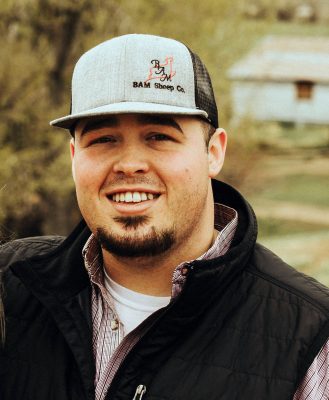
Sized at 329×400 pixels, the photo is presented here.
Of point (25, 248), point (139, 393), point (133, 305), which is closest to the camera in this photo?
point (139, 393)

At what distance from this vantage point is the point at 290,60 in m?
32.6

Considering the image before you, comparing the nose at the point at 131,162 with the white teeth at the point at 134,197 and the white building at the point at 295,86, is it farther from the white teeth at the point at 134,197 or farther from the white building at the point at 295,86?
the white building at the point at 295,86

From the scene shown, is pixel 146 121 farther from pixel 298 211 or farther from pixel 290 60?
pixel 290 60

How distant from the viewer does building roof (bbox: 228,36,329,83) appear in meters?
30.5

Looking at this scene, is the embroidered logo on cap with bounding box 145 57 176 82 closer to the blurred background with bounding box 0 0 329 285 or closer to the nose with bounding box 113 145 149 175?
the nose with bounding box 113 145 149 175

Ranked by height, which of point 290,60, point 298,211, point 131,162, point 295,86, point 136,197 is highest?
point 290,60

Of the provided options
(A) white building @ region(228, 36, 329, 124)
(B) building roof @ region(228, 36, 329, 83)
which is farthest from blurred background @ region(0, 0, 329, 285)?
(A) white building @ region(228, 36, 329, 124)

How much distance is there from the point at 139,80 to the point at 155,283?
615 millimetres

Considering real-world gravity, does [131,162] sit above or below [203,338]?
above

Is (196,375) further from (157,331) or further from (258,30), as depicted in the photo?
(258,30)

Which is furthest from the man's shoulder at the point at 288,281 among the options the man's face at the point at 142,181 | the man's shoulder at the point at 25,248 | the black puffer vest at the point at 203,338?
the man's shoulder at the point at 25,248

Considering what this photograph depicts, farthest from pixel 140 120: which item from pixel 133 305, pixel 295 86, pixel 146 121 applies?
pixel 295 86

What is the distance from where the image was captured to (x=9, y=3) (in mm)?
10875

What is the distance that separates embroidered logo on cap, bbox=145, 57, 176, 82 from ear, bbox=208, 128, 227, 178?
0.92ft
